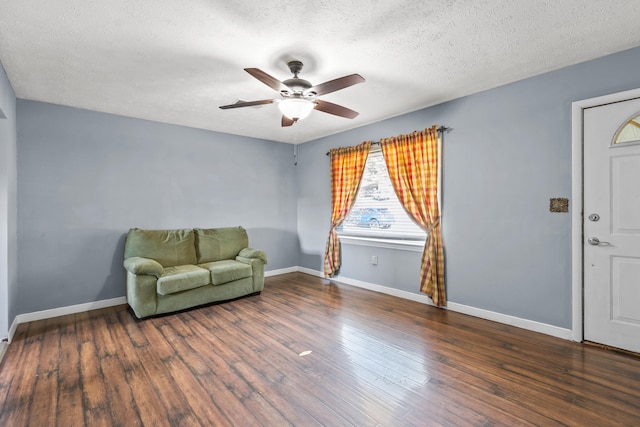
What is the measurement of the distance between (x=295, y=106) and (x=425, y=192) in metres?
2.07

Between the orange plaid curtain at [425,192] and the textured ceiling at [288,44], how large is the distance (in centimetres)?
65

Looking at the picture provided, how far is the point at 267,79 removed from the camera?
2.36m

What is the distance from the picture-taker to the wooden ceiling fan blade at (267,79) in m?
2.23

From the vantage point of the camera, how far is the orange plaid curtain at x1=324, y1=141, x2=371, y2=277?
4742 mm

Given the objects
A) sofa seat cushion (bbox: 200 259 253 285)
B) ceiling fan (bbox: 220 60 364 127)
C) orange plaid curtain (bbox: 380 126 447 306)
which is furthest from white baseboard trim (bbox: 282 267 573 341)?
ceiling fan (bbox: 220 60 364 127)

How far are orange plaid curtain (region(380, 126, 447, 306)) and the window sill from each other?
0.53 ft

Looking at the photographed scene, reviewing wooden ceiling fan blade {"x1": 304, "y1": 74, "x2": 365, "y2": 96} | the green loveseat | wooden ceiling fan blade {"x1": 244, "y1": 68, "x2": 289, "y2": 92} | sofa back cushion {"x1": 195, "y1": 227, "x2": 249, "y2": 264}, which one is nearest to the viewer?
wooden ceiling fan blade {"x1": 244, "y1": 68, "x2": 289, "y2": 92}

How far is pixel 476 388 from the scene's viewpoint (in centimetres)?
210

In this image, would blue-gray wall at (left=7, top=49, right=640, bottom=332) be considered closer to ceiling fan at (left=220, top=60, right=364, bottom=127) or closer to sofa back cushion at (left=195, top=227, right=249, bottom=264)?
sofa back cushion at (left=195, top=227, right=249, bottom=264)

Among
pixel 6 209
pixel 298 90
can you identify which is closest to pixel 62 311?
pixel 6 209

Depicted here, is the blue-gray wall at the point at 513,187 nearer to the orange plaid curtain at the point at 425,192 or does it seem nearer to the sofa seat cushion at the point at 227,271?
the orange plaid curtain at the point at 425,192

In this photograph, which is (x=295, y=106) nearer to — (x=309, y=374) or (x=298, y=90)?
(x=298, y=90)

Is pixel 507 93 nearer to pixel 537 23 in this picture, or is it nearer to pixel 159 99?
pixel 537 23

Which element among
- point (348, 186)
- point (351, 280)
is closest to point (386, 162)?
point (348, 186)
